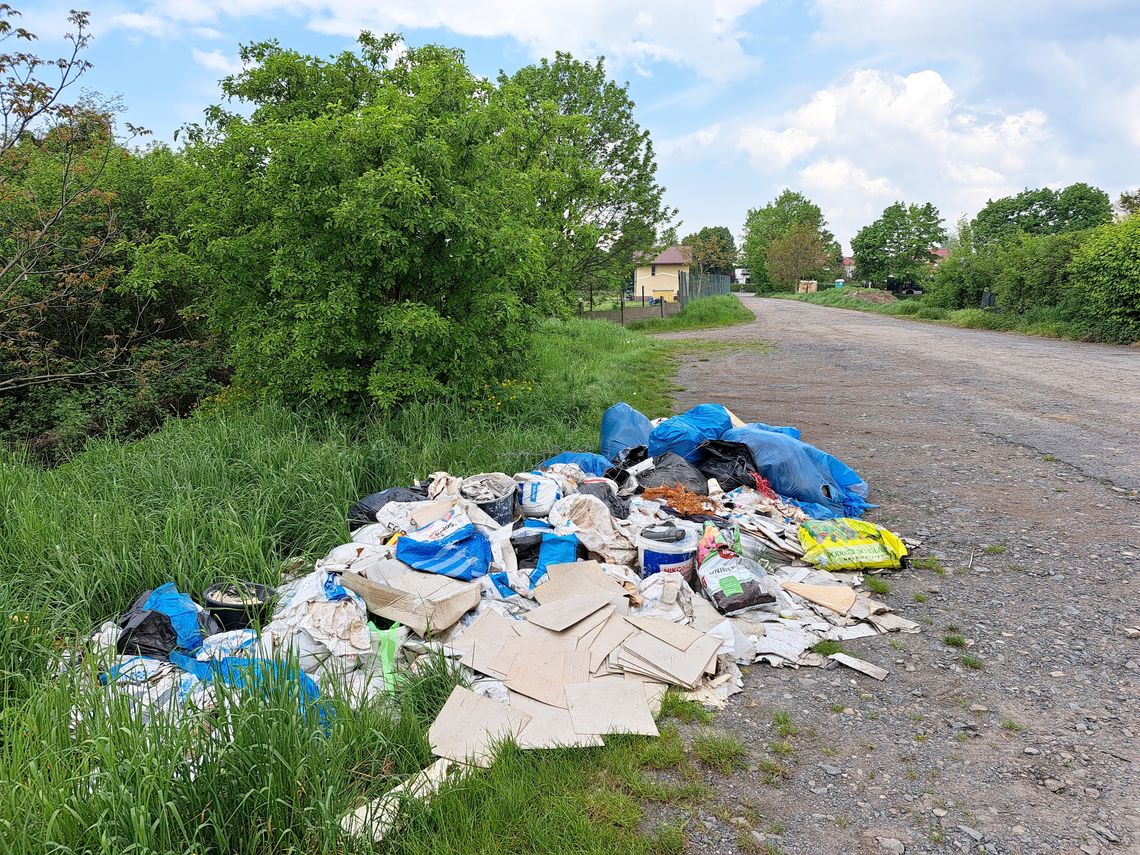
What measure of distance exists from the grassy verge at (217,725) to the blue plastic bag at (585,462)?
1.43ft

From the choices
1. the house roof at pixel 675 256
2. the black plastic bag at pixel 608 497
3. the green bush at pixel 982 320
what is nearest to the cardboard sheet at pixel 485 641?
the black plastic bag at pixel 608 497

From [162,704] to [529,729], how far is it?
1.49 metres

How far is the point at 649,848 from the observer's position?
2.17m

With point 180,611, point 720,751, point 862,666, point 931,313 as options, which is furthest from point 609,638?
point 931,313

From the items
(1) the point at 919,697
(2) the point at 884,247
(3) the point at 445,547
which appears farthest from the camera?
(2) the point at 884,247

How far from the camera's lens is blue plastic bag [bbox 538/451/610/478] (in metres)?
5.45

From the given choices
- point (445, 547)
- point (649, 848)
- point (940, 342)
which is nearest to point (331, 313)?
point (445, 547)

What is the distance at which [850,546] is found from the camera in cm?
432

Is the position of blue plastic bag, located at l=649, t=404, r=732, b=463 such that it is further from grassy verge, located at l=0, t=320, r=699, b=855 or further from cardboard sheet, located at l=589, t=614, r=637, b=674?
cardboard sheet, located at l=589, t=614, r=637, b=674

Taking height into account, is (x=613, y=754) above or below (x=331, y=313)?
below

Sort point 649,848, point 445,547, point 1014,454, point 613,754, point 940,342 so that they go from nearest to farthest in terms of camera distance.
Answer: point 649,848, point 613,754, point 445,547, point 1014,454, point 940,342

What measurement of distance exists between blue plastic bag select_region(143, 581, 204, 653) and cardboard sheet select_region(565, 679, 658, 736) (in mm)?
1808

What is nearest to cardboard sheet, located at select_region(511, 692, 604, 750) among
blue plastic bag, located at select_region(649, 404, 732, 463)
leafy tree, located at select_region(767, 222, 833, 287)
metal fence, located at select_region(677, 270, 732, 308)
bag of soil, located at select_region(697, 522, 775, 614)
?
bag of soil, located at select_region(697, 522, 775, 614)

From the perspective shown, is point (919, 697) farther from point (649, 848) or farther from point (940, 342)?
point (940, 342)
